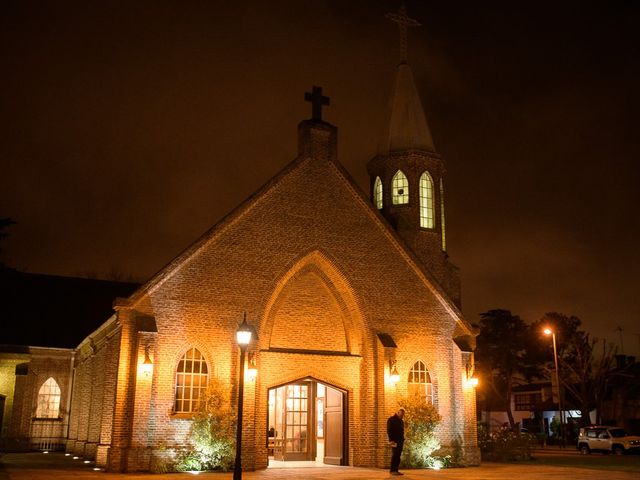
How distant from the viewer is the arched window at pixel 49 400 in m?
35.4

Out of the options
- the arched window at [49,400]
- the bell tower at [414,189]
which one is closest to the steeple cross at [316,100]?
the bell tower at [414,189]

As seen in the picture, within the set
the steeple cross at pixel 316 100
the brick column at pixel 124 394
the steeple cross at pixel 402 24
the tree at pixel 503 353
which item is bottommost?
the brick column at pixel 124 394

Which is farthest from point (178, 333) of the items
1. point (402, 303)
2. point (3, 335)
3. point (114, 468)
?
point (3, 335)

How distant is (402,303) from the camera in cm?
2644

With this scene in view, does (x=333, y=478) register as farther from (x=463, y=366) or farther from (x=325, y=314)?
(x=463, y=366)

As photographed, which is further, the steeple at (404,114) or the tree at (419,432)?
the steeple at (404,114)

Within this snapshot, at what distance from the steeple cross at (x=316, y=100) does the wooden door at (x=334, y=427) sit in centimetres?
1049

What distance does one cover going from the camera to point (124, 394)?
21.4 m

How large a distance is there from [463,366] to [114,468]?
1331 centimetres

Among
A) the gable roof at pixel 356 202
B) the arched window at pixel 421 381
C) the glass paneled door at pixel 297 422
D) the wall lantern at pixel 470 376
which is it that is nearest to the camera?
the gable roof at pixel 356 202

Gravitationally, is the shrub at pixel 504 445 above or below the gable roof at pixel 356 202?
below

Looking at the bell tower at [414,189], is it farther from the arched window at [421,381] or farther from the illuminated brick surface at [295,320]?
the arched window at [421,381]

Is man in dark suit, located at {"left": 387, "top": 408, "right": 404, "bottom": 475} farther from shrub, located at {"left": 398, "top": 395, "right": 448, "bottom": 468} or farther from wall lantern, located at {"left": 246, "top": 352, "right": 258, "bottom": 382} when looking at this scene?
wall lantern, located at {"left": 246, "top": 352, "right": 258, "bottom": 382}

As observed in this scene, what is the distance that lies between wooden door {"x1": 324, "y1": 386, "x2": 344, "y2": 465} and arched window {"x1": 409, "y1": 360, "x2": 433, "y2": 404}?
8.97 feet
